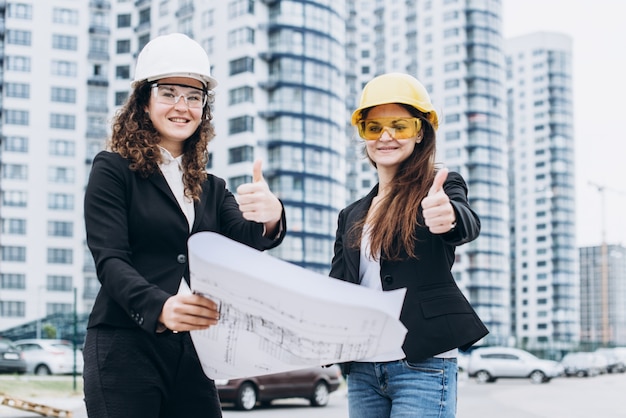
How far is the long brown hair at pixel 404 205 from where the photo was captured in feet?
9.35

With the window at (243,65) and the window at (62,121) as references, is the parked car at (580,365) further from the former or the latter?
the window at (62,121)

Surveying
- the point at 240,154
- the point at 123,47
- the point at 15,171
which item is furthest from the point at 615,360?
the point at 15,171

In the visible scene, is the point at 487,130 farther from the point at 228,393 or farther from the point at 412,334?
the point at 412,334

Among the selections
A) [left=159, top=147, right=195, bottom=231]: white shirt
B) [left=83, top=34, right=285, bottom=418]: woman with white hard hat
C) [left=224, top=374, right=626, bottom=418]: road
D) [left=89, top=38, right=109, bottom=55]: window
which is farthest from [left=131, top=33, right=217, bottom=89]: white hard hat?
[left=89, top=38, right=109, bottom=55]: window

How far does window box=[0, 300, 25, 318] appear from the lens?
61.9 meters

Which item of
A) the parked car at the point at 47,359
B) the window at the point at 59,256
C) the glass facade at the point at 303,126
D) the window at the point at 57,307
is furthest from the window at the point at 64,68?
the parked car at the point at 47,359

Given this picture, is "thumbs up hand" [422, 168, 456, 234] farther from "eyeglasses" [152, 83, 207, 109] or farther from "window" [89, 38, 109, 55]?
"window" [89, 38, 109, 55]

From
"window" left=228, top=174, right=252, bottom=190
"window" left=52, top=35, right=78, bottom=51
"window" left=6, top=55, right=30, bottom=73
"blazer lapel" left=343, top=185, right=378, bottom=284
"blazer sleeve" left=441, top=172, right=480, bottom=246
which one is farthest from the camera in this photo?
"window" left=52, top=35, right=78, bottom=51

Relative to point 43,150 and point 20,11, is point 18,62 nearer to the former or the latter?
point 20,11

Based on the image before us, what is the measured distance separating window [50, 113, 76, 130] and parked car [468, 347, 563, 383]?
42.9 metres

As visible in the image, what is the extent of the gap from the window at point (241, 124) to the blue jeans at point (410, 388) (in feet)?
186

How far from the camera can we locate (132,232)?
8.56ft

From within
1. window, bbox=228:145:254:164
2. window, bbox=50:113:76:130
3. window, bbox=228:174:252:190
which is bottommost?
window, bbox=228:174:252:190

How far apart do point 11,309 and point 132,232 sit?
210 ft
